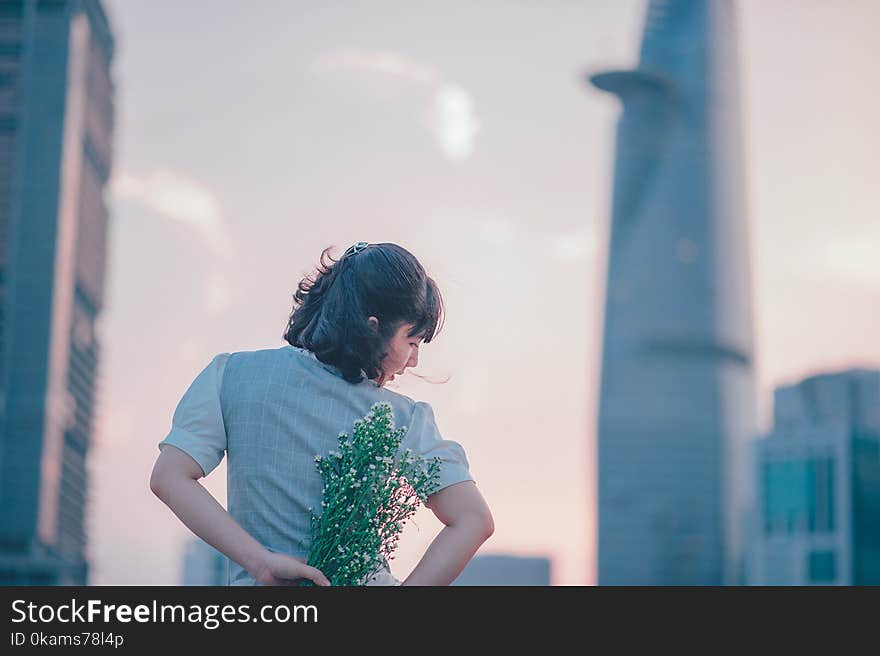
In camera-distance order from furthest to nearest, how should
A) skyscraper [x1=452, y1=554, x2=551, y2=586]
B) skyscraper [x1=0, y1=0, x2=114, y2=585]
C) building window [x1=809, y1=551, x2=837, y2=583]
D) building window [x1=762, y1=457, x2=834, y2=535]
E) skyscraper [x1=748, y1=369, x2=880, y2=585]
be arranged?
1. skyscraper [x1=452, y1=554, x2=551, y2=586]
2. skyscraper [x1=0, y1=0, x2=114, y2=585]
3. building window [x1=762, y1=457, x2=834, y2=535]
4. building window [x1=809, y1=551, x2=837, y2=583]
5. skyscraper [x1=748, y1=369, x2=880, y2=585]

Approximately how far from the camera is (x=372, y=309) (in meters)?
3.31

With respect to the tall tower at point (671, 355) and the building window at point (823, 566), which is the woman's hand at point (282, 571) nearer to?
the building window at point (823, 566)

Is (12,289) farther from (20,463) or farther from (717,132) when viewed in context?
(717,132)

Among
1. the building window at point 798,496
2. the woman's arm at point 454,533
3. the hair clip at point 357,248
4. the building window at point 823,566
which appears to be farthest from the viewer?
the building window at point 798,496

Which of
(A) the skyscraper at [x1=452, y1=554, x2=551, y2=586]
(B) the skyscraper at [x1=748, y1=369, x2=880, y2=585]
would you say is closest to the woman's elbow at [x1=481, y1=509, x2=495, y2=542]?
(B) the skyscraper at [x1=748, y1=369, x2=880, y2=585]

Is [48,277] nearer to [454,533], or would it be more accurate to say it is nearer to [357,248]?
[357,248]

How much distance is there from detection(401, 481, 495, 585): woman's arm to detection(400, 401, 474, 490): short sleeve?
0.02m

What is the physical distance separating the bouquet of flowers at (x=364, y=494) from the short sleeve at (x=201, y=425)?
243 mm

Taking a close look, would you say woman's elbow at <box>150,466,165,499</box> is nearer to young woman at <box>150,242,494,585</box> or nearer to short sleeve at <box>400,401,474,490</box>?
young woman at <box>150,242,494,585</box>

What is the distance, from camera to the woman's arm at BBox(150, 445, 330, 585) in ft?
9.85

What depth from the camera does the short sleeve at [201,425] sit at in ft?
10.3

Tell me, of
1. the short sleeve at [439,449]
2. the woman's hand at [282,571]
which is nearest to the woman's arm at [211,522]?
the woman's hand at [282,571]

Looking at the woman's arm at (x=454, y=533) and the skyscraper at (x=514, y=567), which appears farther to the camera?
the skyscraper at (x=514, y=567)

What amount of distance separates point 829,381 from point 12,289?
88.1 m
